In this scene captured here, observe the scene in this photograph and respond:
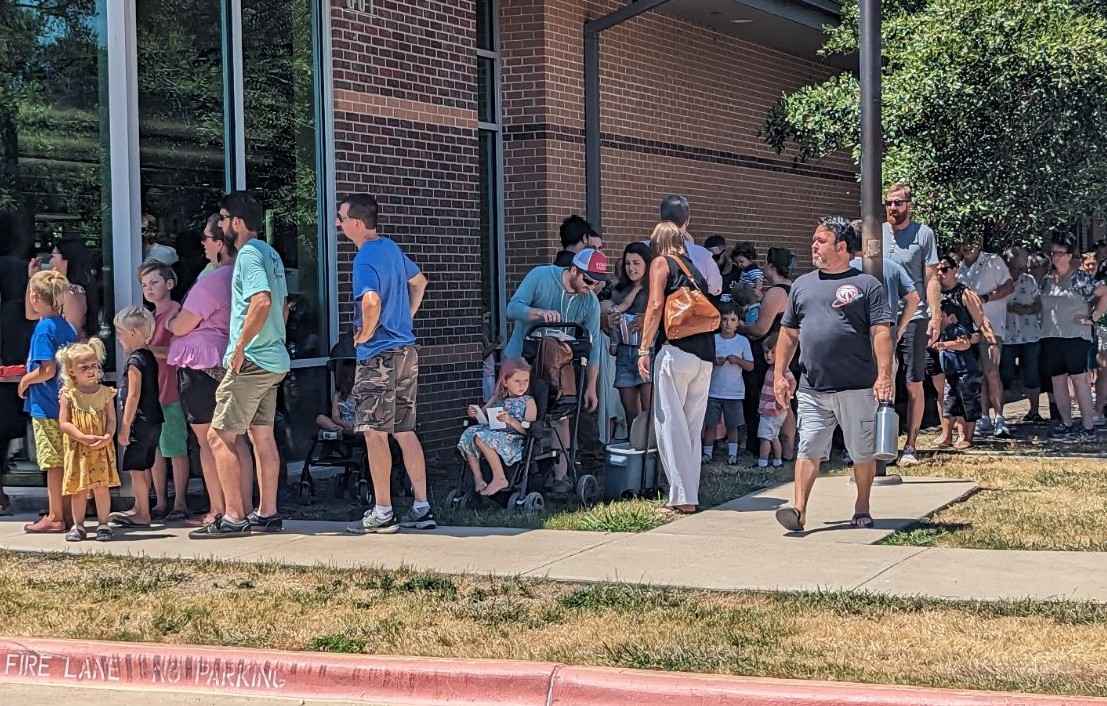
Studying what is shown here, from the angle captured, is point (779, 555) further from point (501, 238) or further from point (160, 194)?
point (501, 238)

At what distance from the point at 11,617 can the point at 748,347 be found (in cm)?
716

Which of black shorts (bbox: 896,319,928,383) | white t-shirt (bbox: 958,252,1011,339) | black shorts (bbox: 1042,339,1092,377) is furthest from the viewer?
white t-shirt (bbox: 958,252,1011,339)

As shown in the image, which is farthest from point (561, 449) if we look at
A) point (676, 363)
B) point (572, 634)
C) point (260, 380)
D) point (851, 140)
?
point (851, 140)

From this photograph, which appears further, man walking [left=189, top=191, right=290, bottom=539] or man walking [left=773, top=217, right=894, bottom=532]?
man walking [left=189, top=191, right=290, bottom=539]

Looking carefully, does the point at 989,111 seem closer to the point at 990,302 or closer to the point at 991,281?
the point at 991,281

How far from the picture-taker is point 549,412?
10617 millimetres

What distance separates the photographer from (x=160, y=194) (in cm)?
1087

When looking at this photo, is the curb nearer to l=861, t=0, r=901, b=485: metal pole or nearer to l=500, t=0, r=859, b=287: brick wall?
l=861, t=0, r=901, b=485: metal pole

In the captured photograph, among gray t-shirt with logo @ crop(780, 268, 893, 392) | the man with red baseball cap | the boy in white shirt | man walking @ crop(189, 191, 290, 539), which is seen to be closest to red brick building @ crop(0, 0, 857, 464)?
man walking @ crop(189, 191, 290, 539)

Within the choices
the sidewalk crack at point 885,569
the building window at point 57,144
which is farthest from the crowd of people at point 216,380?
the sidewalk crack at point 885,569

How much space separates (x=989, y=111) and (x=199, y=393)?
7505mm

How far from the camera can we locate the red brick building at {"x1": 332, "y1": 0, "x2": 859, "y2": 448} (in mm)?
12938

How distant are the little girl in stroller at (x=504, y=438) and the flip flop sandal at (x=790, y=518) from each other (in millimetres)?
1957

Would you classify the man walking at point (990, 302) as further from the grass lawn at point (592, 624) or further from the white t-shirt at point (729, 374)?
the grass lawn at point (592, 624)
